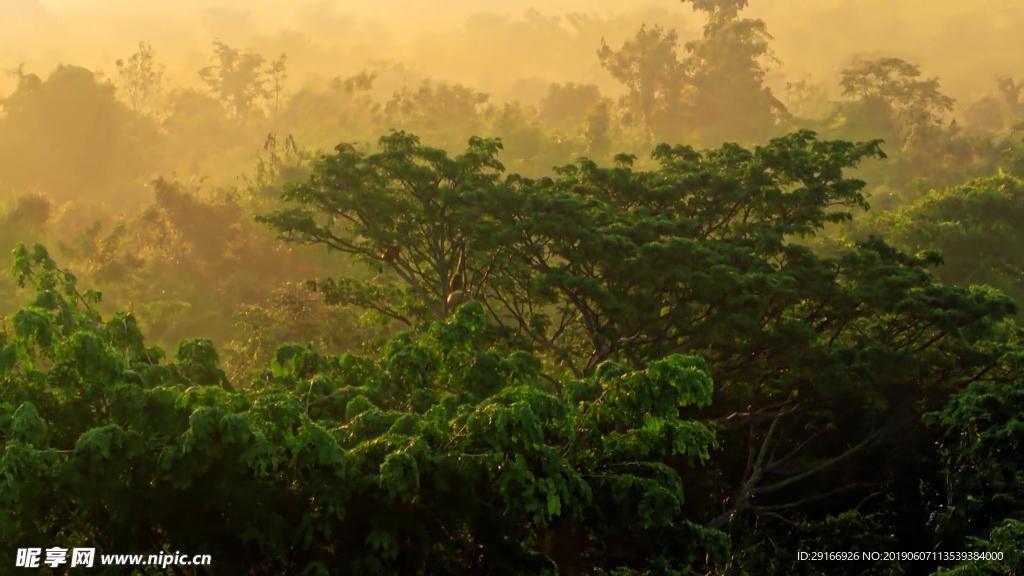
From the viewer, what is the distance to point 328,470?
27.1ft

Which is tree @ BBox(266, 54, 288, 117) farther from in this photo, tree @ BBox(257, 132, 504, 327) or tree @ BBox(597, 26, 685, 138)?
tree @ BBox(257, 132, 504, 327)

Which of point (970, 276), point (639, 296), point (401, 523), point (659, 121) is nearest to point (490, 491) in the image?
point (401, 523)

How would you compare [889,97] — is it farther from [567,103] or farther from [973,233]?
[973,233]

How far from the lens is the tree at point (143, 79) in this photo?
6388 centimetres

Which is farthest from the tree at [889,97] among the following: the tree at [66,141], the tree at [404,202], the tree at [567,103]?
the tree at [66,141]

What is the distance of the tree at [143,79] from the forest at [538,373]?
25.5m

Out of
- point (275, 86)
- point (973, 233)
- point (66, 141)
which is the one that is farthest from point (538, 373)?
point (275, 86)

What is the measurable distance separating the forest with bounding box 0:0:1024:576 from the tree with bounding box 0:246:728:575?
31 mm

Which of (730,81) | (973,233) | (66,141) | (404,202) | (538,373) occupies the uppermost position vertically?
(66,141)

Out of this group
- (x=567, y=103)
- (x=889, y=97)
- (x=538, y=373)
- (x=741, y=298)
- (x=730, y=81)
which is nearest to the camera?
(x=538, y=373)

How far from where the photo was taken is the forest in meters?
8.16

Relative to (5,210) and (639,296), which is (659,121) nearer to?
(5,210)

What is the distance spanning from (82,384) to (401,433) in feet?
9.58

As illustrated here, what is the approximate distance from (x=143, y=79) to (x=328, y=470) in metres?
61.4
